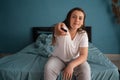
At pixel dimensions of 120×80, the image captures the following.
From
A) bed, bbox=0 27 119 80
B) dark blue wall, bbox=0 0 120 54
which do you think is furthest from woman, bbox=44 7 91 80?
dark blue wall, bbox=0 0 120 54

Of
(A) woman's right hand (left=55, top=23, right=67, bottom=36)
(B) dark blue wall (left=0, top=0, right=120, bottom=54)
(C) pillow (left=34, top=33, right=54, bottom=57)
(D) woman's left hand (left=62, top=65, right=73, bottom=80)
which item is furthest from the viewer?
(B) dark blue wall (left=0, top=0, right=120, bottom=54)

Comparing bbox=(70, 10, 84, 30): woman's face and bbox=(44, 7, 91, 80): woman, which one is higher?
bbox=(70, 10, 84, 30): woman's face

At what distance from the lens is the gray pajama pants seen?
79.4 inches

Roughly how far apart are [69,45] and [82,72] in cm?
30

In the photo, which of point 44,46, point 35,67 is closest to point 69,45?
point 35,67

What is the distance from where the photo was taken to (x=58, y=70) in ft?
6.85

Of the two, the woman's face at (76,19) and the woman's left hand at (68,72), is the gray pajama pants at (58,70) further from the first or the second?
the woman's face at (76,19)

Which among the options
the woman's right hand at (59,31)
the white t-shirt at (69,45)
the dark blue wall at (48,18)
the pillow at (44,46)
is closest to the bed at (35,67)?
the pillow at (44,46)

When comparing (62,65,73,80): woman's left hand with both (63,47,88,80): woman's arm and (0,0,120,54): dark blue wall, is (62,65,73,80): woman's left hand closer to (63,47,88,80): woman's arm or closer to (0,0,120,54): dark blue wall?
(63,47,88,80): woman's arm

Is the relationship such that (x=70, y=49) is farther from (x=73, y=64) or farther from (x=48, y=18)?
(x=48, y=18)

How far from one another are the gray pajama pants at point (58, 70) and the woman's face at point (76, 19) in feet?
1.31

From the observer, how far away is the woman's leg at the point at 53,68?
6.65 ft

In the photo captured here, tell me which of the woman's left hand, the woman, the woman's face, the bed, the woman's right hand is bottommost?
the bed

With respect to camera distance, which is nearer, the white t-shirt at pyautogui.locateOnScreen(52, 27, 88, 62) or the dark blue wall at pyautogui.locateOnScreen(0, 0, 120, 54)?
the white t-shirt at pyautogui.locateOnScreen(52, 27, 88, 62)
